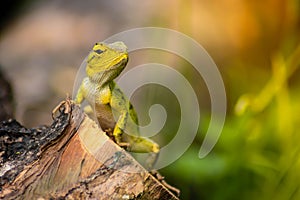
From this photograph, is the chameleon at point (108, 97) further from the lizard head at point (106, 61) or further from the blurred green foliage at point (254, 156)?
the blurred green foliage at point (254, 156)

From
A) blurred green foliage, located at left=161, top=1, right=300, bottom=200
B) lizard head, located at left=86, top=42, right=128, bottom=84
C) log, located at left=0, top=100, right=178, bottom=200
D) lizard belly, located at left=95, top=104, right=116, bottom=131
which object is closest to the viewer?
log, located at left=0, top=100, right=178, bottom=200

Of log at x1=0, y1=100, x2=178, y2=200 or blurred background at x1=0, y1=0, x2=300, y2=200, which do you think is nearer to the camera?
log at x1=0, y1=100, x2=178, y2=200

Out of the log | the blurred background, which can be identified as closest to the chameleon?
the log

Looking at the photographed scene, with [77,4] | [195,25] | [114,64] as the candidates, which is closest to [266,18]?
[195,25]

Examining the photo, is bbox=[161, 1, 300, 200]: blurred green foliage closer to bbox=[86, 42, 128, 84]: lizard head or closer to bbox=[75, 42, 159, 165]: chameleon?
bbox=[75, 42, 159, 165]: chameleon

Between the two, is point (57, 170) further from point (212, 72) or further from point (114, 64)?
point (212, 72)

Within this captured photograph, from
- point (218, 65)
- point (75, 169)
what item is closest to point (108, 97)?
point (75, 169)
